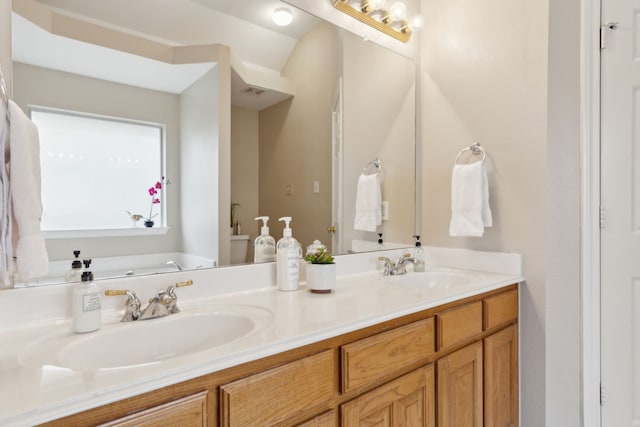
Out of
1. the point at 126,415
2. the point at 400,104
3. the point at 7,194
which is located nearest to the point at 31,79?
the point at 7,194

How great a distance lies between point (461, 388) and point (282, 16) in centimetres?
159

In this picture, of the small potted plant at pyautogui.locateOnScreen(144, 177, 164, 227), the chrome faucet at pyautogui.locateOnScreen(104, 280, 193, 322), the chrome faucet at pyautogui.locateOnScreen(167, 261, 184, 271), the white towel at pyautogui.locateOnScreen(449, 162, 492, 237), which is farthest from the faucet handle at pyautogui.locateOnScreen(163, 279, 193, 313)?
the white towel at pyautogui.locateOnScreen(449, 162, 492, 237)

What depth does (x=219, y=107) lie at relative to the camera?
133 cm

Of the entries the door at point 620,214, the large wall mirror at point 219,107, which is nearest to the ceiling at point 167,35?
the large wall mirror at point 219,107

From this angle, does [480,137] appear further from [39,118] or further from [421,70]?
[39,118]

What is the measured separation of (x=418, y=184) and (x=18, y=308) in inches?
69.7

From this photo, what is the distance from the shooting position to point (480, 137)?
5.90 feet

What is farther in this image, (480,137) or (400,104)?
(400,104)

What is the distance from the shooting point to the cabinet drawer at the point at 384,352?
3.21 ft

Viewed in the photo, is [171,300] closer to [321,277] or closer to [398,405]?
[321,277]

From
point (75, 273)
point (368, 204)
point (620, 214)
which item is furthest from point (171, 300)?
point (620, 214)

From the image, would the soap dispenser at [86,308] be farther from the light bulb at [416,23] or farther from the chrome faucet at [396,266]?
the light bulb at [416,23]

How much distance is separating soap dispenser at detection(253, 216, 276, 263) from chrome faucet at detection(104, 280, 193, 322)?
0.39 metres

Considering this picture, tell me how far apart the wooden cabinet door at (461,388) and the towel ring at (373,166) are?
0.91 meters
